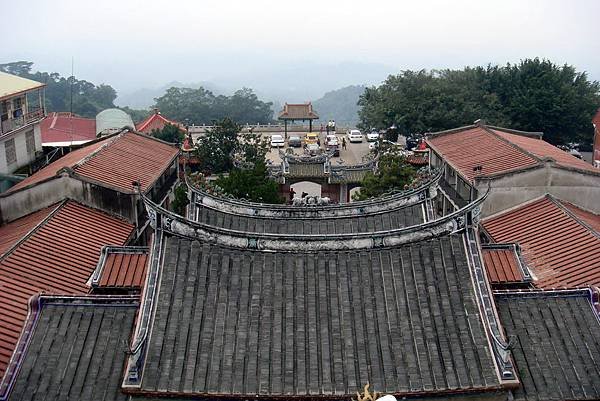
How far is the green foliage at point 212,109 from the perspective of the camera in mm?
100000

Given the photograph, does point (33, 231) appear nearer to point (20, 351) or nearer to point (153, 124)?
point (20, 351)

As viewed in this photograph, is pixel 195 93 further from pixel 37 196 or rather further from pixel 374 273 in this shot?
pixel 374 273

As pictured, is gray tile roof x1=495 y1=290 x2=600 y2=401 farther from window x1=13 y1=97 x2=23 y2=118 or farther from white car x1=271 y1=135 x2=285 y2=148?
white car x1=271 y1=135 x2=285 y2=148

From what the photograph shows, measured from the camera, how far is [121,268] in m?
20.2

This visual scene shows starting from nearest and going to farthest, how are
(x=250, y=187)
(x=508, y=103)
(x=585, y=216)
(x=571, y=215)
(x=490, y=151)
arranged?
(x=571, y=215), (x=585, y=216), (x=490, y=151), (x=250, y=187), (x=508, y=103)

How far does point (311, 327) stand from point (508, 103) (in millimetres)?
47506

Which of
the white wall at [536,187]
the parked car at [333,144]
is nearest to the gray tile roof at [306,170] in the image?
the parked car at [333,144]

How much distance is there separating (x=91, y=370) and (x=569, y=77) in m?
54.2

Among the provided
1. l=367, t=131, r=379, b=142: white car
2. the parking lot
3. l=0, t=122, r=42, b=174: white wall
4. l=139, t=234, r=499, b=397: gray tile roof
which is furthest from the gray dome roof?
l=139, t=234, r=499, b=397: gray tile roof

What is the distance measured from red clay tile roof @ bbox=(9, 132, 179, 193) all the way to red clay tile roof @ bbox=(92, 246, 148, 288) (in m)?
5.91

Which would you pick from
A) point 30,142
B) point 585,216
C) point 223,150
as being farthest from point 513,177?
point 30,142

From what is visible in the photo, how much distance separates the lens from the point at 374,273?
15.3 m

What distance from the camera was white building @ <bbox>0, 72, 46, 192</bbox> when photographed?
1299 inches

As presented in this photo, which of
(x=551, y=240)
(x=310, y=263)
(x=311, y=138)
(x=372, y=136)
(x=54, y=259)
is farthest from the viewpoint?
(x=311, y=138)
